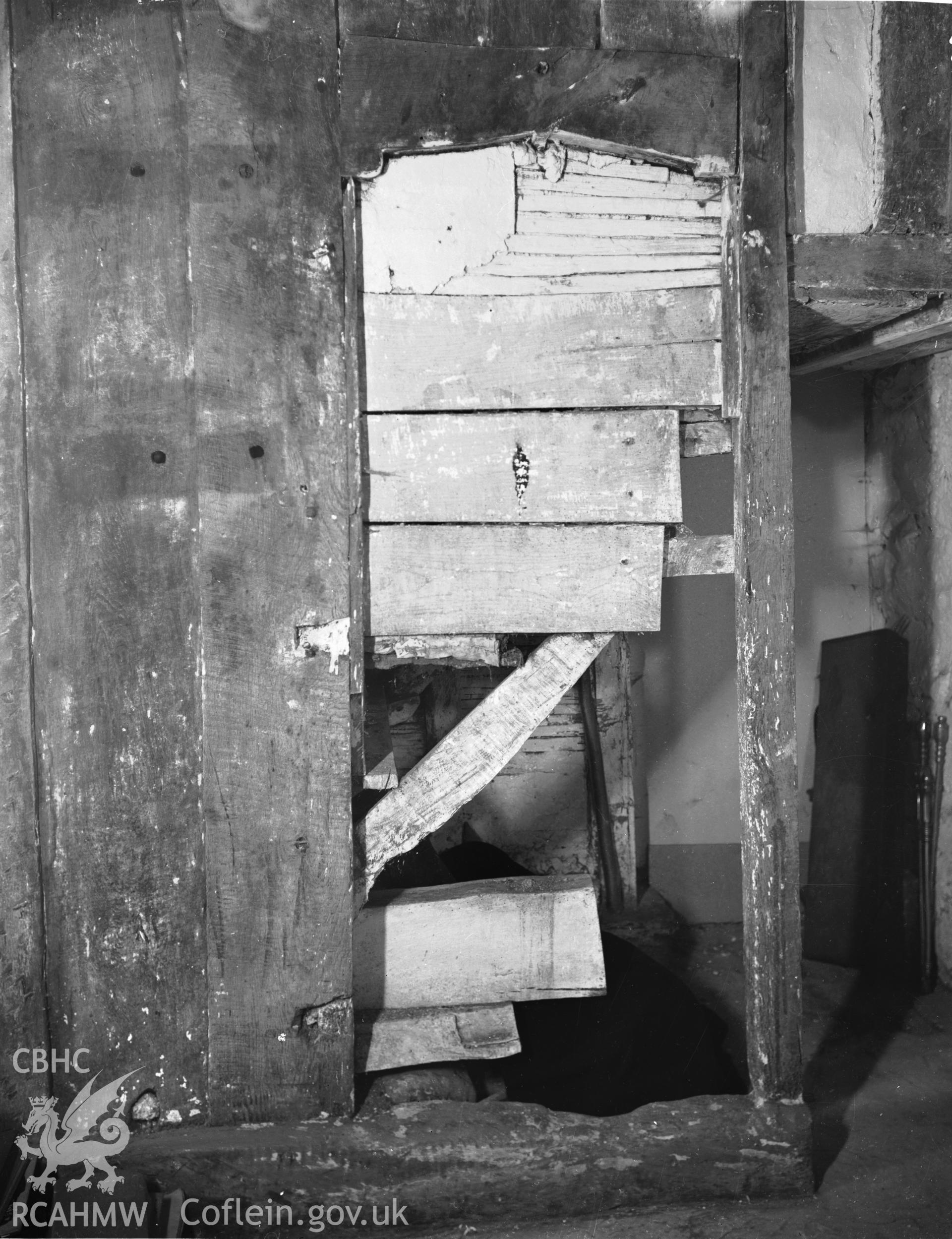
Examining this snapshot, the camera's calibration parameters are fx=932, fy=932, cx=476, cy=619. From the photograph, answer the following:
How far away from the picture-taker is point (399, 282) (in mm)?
2252

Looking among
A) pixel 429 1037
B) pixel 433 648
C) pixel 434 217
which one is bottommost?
pixel 429 1037

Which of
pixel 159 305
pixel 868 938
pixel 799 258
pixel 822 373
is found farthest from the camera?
pixel 822 373

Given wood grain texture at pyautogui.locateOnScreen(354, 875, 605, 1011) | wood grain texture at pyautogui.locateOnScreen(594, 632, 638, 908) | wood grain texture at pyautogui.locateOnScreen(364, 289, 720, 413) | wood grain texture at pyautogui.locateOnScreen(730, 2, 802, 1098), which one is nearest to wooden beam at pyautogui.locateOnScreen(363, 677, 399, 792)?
wood grain texture at pyautogui.locateOnScreen(354, 875, 605, 1011)

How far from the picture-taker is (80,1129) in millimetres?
2203

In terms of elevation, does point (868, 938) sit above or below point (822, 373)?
below

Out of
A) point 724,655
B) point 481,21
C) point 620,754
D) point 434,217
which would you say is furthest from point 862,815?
point 481,21

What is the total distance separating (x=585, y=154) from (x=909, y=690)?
2469 mm

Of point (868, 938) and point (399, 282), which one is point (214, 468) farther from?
point (868, 938)

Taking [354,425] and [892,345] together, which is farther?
[892,345]

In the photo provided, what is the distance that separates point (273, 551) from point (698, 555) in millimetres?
1073

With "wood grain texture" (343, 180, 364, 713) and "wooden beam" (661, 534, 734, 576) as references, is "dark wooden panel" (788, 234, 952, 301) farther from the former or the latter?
"wood grain texture" (343, 180, 364, 713)

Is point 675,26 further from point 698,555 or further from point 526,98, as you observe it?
point 698,555

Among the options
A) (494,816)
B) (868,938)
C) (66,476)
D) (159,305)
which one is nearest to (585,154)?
(159,305)

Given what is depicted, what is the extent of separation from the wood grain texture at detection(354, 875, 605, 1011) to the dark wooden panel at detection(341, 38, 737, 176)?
183 cm
